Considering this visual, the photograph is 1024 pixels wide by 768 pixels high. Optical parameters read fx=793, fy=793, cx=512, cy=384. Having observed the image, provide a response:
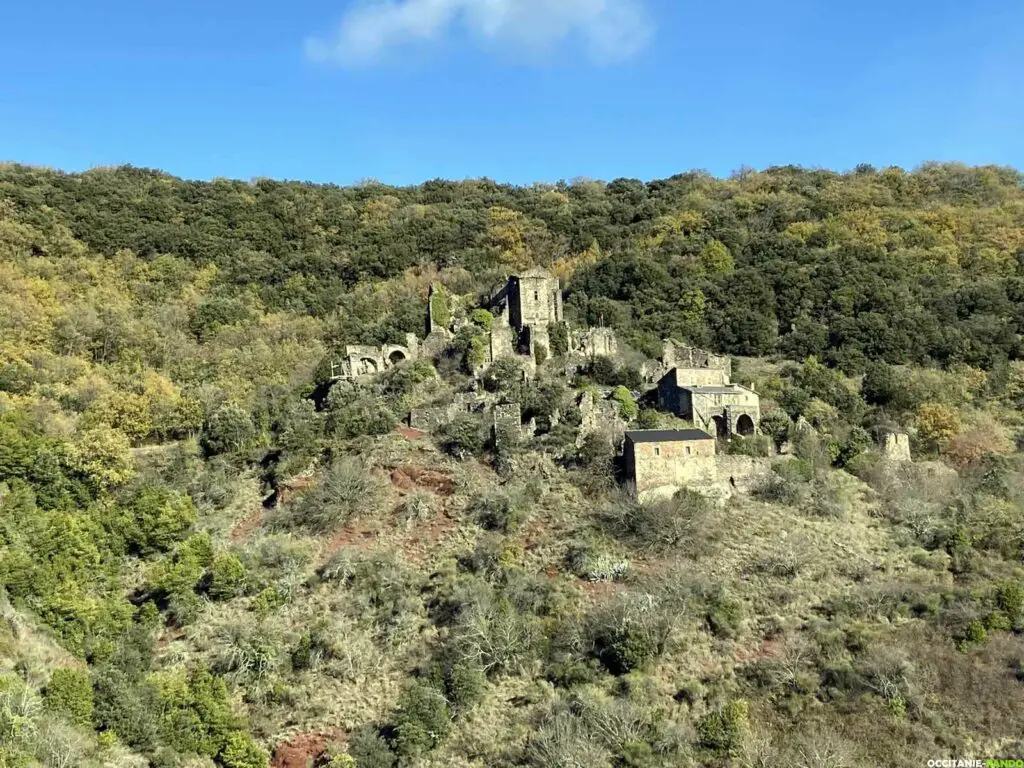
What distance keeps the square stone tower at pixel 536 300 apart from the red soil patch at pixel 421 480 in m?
13.8

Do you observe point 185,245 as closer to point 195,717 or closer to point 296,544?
point 296,544

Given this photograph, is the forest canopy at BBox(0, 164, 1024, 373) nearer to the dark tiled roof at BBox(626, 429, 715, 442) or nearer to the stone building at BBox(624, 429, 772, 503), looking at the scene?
the dark tiled roof at BBox(626, 429, 715, 442)

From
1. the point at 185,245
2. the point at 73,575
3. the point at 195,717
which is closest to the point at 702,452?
the point at 195,717

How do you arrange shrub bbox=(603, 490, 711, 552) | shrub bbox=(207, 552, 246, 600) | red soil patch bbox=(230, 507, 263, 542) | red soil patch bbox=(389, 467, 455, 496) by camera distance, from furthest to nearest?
red soil patch bbox=(389, 467, 455, 496) → red soil patch bbox=(230, 507, 263, 542) → shrub bbox=(603, 490, 711, 552) → shrub bbox=(207, 552, 246, 600)

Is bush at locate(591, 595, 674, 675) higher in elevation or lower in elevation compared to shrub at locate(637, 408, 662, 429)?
lower

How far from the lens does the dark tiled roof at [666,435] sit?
103 feet

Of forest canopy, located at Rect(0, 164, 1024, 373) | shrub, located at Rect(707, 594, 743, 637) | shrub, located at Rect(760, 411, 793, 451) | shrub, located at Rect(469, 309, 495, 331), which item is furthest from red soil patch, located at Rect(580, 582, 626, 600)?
forest canopy, located at Rect(0, 164, 1024, 373)

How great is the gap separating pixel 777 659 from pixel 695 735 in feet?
13.5

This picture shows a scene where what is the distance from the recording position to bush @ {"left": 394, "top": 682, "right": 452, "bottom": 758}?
22.3 meters

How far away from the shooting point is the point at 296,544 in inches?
1185

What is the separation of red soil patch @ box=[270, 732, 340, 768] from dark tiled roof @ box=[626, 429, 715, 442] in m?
15.2

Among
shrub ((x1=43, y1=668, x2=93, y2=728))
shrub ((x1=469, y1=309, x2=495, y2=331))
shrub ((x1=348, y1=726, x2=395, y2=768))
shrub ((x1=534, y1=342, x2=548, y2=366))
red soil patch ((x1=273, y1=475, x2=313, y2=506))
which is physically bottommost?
shrub ((x1=348, y1=726, x2=395, y2=768))

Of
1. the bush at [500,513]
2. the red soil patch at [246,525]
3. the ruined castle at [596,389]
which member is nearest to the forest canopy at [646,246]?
the ruined castle at [596,389]

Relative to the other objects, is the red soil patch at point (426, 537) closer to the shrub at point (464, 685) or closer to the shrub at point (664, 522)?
the shrub at point (464, 685)
